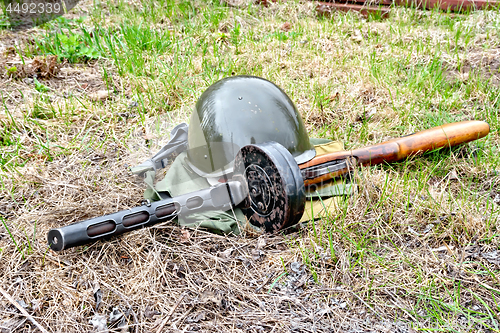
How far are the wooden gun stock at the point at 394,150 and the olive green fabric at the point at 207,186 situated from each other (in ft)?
0.39

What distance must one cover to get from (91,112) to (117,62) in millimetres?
820

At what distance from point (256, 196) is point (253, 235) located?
0.88 feet

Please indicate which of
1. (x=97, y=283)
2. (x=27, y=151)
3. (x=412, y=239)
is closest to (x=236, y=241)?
(x=97, y=283)

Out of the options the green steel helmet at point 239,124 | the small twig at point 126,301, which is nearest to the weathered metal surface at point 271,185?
the green steel helmet at point 239,124

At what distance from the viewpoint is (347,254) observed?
7.30ft

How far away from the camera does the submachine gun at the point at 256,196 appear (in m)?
2.08

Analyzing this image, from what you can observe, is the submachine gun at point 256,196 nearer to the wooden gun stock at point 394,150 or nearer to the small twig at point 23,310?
the wooden gun stock at point 394,150

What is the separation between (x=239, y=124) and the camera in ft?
8.34

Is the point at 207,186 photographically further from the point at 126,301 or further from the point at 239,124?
the point at 126,301

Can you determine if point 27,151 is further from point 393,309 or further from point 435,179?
point 435,179

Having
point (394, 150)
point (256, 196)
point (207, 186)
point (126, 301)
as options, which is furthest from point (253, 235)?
point (394, 150)

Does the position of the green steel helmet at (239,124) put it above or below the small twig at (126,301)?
above

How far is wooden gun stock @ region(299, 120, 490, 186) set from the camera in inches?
103

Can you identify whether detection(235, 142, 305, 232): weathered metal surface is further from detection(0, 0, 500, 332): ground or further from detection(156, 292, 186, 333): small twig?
detection(156, 292, 186, 333): small twig
